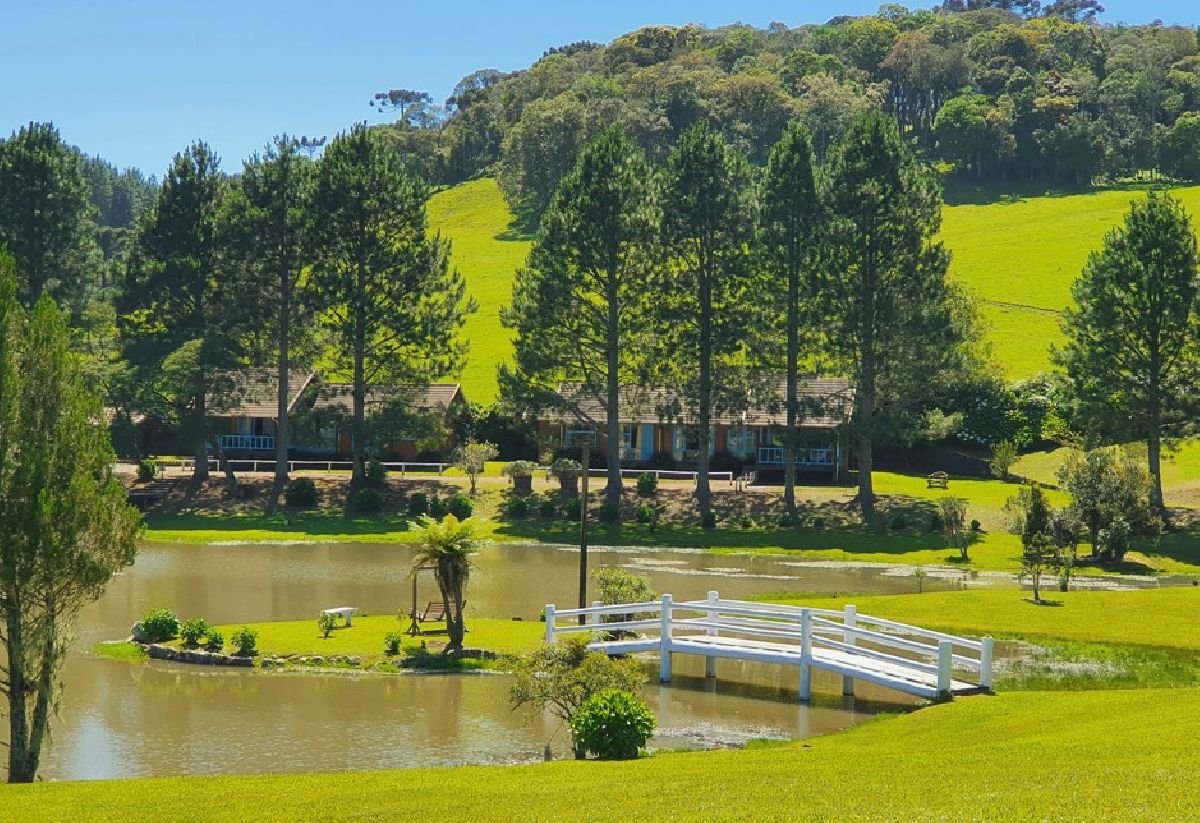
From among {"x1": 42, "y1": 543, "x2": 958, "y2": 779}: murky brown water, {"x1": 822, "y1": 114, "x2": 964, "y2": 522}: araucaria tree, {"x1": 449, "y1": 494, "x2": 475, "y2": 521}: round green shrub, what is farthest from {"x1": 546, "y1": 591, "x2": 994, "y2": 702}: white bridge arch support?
{"x1": 822, "y1": 114, "x2": 964, "y2": 522}: araucaria tree

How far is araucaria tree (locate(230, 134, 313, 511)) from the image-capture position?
251 ft

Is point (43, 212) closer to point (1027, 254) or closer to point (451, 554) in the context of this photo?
point (451, 554)

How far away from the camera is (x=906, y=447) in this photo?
8300cm

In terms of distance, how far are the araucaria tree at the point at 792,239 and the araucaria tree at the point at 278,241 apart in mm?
24421

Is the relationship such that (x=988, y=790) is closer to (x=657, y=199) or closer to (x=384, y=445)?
(x=657, y=199)

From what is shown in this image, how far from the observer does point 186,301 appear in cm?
8106

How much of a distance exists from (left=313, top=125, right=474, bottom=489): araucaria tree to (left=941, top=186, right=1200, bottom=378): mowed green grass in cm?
3830

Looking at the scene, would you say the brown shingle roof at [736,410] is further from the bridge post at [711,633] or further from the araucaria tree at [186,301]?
the bridge post at [711,633]

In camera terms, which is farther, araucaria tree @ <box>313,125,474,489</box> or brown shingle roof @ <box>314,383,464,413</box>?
brown shingle roof @ <box>314,383,464,413</box>

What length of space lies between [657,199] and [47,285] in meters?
38.3

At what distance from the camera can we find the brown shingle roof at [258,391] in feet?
258

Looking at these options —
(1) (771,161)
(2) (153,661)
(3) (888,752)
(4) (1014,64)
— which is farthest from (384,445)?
(4) (1014,64)

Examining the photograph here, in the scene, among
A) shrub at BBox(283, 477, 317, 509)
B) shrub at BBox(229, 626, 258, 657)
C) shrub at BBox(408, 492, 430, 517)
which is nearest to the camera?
shrub at BBox(229, 626, 258, 657)

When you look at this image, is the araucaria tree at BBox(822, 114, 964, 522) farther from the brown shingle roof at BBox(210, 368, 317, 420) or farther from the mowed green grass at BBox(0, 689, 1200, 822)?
the mowed green grass at BBox(0, 689, 1200, 822)
